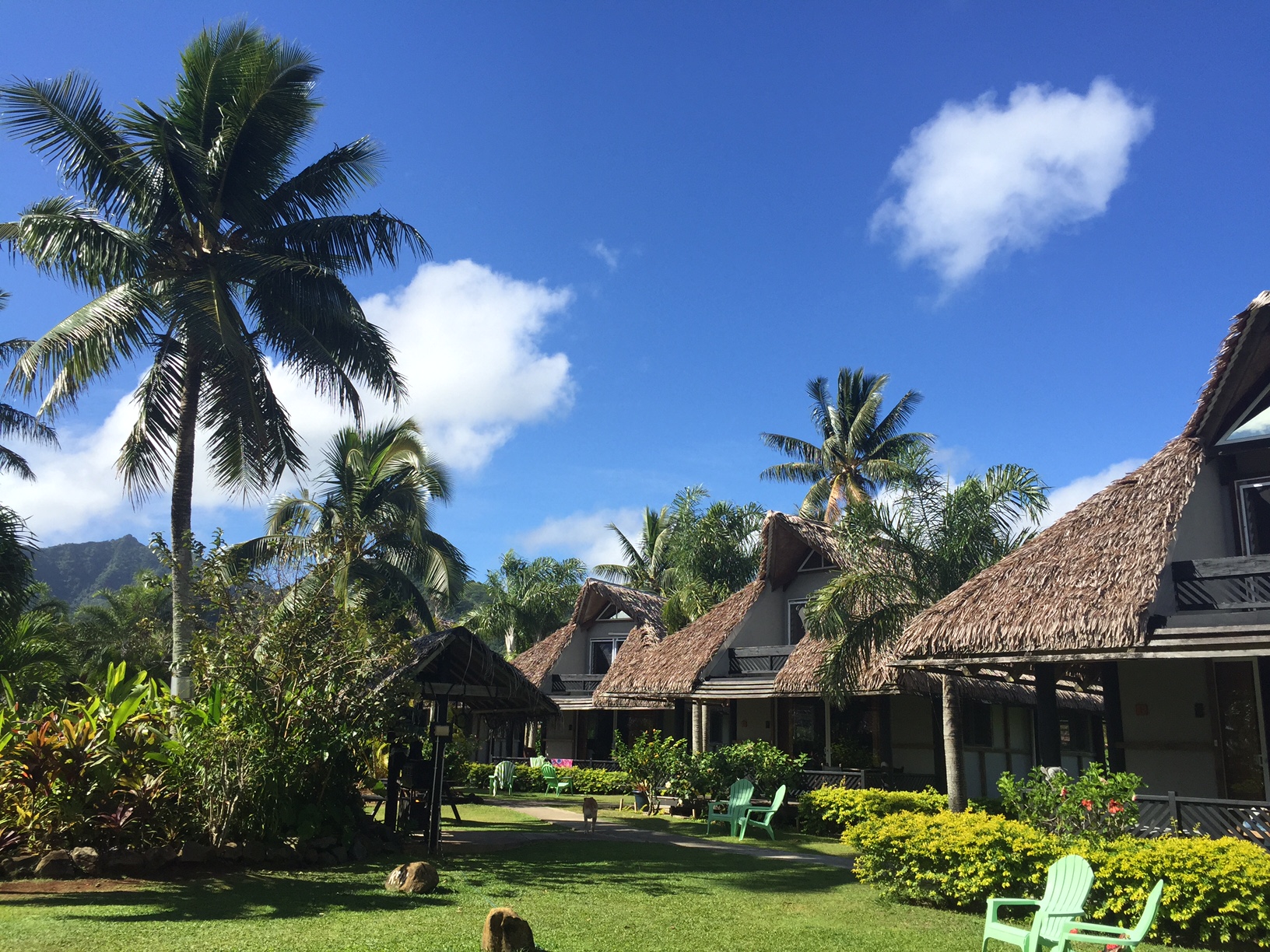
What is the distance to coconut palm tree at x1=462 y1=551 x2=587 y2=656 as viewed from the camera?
4041 cm

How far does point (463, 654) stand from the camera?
14.1 meters

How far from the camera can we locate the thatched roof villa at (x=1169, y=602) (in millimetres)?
10750

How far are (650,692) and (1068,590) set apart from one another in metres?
12.6

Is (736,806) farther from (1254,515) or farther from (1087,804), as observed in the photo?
(1254,515)

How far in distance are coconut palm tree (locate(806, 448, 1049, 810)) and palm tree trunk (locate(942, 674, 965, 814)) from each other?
1.99ft

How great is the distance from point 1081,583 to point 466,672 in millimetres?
8535

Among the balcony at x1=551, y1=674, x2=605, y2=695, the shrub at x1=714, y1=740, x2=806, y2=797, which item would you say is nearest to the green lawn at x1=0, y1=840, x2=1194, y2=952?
the shrub at x1=714, y1=740, x2=806, y2=797

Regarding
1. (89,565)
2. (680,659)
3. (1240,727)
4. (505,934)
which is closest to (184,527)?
(505,934)

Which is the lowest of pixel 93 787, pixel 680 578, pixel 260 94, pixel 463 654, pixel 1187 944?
pixel 1187 944

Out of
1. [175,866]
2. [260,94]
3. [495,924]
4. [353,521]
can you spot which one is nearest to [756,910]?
[495,924]

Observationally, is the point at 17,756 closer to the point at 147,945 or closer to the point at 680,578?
the point at 147,945

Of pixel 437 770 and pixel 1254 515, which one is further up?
pixel 1254 515

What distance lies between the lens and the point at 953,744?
570 inches

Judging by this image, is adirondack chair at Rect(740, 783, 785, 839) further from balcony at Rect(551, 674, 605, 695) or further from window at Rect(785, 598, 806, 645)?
balcony at Rect(551, 674, 605, 695)
